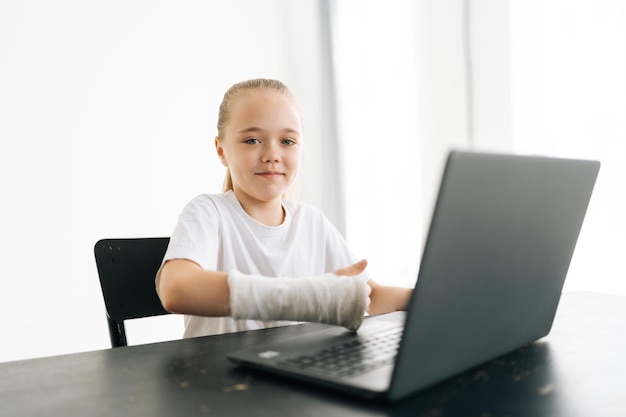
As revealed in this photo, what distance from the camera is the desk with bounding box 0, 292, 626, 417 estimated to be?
49 cm

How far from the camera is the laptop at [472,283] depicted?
18.3 inches

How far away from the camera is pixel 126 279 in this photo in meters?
1.16

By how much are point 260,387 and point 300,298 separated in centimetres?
17

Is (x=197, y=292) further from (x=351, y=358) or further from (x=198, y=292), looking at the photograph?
(x=351, y=358)

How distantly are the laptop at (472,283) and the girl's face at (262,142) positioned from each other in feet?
1.87

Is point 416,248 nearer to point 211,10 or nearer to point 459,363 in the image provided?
point 211,10

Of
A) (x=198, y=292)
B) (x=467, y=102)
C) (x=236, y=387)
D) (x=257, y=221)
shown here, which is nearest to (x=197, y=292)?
(x=198, y=292)

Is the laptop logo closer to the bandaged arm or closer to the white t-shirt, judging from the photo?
the bandaged arm

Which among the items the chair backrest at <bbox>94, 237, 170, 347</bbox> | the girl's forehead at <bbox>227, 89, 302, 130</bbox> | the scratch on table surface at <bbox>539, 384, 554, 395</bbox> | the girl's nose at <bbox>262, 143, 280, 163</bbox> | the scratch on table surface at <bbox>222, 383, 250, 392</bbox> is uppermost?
the girl's forehead at <bbox>227, 89, 302, 130</bbox>

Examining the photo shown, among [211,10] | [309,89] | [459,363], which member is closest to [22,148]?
[211,10]

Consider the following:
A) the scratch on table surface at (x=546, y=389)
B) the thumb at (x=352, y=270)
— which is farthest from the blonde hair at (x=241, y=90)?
the scratch on table surface at (x=546, y=389)

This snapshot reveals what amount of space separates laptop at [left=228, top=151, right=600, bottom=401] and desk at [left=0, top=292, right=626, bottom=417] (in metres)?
0.02

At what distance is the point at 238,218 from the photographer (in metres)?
1.26

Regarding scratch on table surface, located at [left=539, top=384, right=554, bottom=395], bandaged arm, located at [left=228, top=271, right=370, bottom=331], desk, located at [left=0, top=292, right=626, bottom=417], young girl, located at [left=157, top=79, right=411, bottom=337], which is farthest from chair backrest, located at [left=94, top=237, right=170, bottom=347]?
scratch on table surface, located at [left=539, top=384, right=554, bottom=395]
